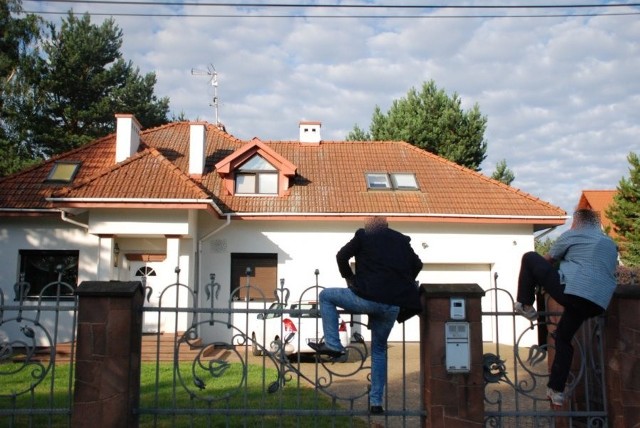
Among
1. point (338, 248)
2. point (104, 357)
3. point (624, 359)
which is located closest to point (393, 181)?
point (338, 248)

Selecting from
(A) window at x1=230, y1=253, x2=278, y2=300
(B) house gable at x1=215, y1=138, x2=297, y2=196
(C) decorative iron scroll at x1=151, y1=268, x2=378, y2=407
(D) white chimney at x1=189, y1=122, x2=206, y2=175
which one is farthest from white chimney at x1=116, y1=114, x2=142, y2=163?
(C) decorative iron scroll at x1=151, y1=268, x2=378, y2=407

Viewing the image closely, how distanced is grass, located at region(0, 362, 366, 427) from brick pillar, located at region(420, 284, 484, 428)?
0.78 meters

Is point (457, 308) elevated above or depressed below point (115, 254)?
below

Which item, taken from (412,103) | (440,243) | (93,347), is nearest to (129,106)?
(412,103)

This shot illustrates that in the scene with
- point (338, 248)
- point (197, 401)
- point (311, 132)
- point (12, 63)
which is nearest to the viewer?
point (197, 401)

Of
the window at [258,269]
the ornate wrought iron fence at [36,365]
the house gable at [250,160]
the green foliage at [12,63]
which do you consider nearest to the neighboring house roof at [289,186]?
the house gable at [250,160]

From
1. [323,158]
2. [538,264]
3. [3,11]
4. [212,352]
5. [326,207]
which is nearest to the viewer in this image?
[538,264]

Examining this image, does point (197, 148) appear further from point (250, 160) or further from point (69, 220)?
point (69, 220)

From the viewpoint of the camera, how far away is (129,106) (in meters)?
31.2

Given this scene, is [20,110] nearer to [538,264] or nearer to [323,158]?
[323,158]

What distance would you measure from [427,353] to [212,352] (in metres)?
10.0

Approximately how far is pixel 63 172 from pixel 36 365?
759 cm

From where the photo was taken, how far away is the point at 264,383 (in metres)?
5.26

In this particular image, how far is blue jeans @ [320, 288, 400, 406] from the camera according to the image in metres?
5.00
